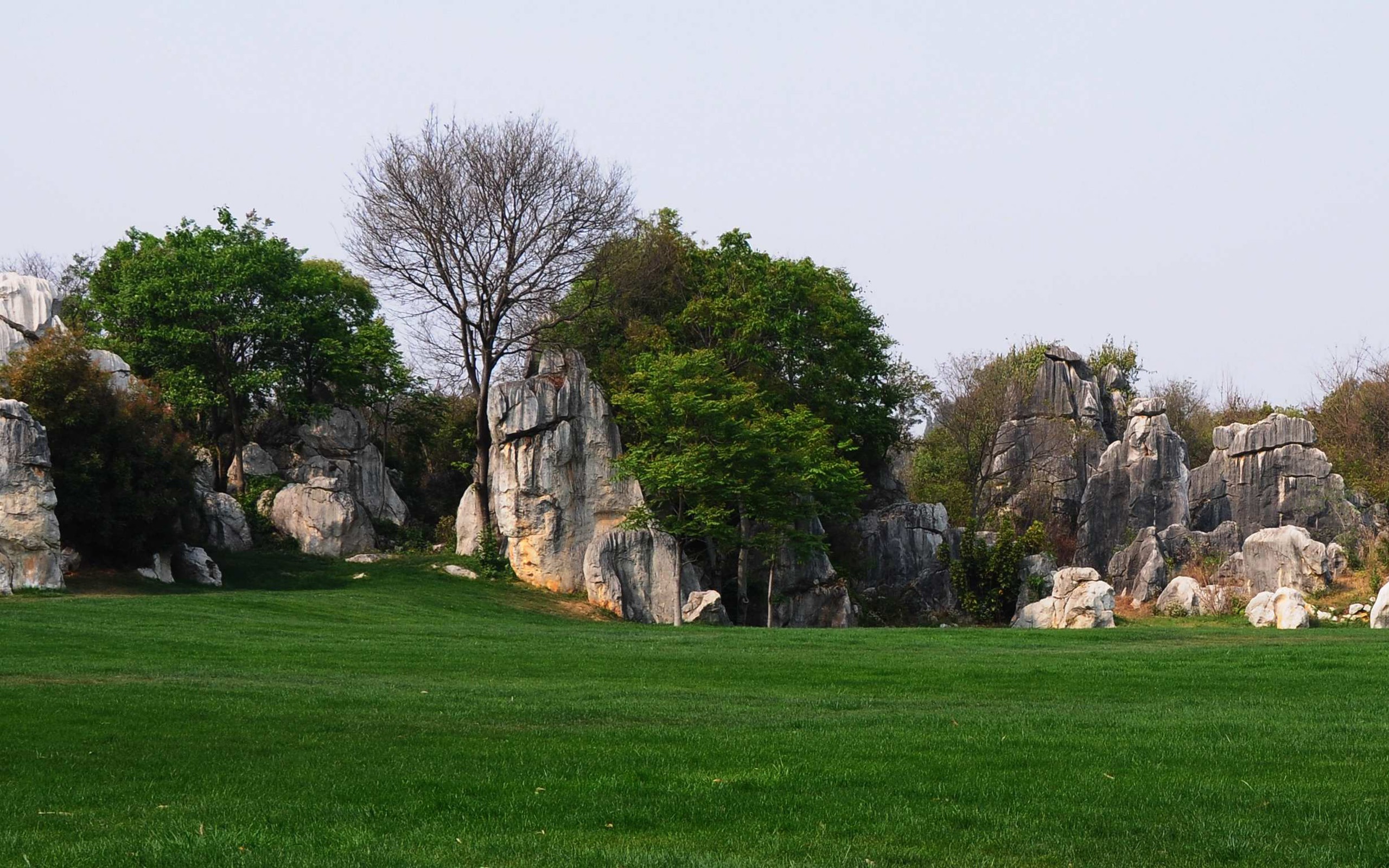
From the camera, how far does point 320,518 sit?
4769cm

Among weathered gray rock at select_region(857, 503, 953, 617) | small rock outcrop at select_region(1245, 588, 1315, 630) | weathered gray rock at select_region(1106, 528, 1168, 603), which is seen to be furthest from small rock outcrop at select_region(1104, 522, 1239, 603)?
small rock outcrop at select_region(1245, 588, 1315, 630)

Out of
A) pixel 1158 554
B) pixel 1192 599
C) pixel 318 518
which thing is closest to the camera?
pixel 1192 599

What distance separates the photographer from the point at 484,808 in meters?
9.71

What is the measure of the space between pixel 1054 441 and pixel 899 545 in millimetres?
16295

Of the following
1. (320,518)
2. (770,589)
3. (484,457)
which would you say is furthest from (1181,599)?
(320,518)

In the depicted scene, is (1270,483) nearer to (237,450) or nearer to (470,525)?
(470,525)

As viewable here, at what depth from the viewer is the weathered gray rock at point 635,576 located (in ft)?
144

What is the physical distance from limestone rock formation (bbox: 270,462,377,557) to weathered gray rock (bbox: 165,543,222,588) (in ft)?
22.7

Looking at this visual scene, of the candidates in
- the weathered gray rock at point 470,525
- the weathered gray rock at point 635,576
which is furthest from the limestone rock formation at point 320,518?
the weathered gray rock at point 635,576

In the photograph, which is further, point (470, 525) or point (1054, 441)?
point (1054, 441)

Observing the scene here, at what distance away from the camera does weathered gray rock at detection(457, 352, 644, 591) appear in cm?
4656

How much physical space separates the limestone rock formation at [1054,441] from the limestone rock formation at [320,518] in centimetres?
3354

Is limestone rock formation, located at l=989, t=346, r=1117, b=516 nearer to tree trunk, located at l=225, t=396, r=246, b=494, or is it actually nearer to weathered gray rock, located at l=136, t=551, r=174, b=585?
tree trunk, located at l=225, t=396, r=246, b=494

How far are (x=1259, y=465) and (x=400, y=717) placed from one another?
56.5 meters
